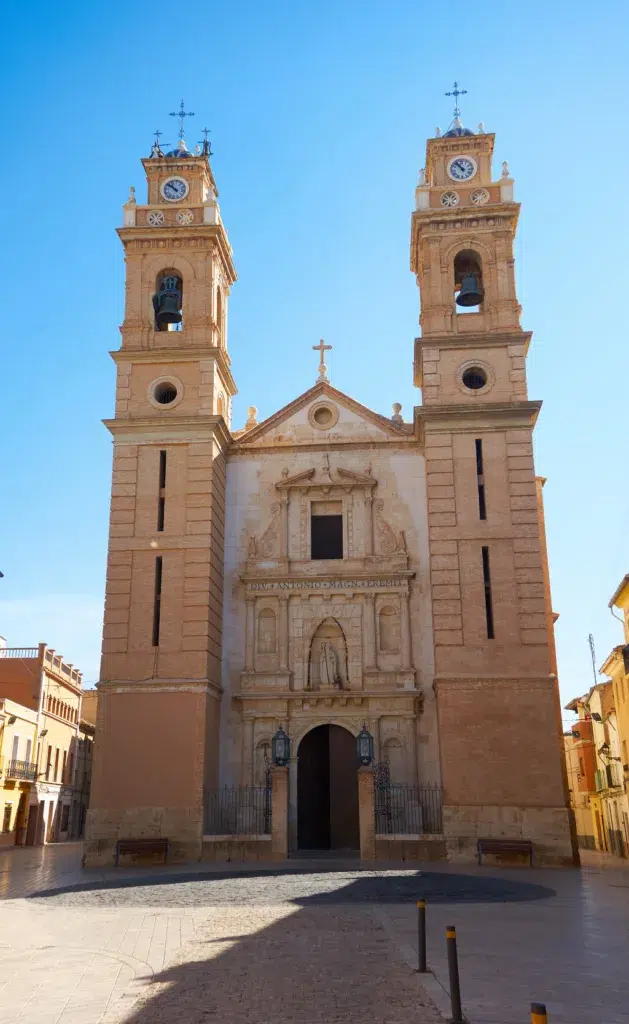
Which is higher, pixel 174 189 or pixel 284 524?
pixel 174 189

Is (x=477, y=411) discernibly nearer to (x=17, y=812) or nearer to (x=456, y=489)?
→ (x=456, y=489)

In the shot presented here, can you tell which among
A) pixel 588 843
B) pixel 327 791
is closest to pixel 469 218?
pixel 327 791

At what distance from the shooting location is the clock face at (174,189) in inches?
1108

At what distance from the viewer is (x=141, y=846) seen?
2147 cm

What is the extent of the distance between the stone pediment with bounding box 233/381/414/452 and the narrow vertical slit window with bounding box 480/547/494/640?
472cm

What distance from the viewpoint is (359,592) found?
25.2 m

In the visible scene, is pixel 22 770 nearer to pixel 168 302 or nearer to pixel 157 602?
pixel 157 602

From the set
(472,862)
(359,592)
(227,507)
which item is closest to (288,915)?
(472,862)

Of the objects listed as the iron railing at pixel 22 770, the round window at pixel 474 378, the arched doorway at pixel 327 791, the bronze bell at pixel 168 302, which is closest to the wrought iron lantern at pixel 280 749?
the arched doorway at pixel 327 791

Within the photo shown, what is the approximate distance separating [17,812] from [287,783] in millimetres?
19843

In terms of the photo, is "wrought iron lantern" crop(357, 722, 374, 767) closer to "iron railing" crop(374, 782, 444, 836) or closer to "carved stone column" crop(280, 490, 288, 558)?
"iron railing" crop(374, 782, 444, 836)

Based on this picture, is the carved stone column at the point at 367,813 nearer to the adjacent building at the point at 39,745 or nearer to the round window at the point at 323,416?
the round window at the point at 323,416

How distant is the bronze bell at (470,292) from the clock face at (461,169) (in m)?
2.92

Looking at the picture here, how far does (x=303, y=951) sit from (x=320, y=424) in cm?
1914
